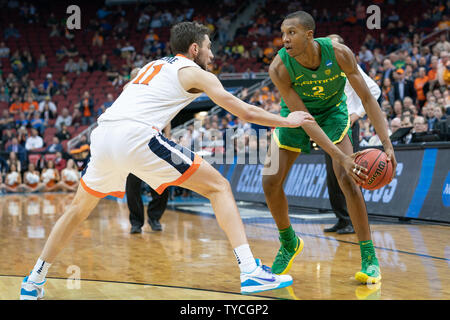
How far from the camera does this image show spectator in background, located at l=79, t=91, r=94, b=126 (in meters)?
20.0

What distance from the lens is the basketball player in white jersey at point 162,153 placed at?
3.49m

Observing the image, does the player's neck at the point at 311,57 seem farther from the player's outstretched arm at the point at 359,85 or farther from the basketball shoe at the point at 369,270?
the basketball shoe at the point at 369,270

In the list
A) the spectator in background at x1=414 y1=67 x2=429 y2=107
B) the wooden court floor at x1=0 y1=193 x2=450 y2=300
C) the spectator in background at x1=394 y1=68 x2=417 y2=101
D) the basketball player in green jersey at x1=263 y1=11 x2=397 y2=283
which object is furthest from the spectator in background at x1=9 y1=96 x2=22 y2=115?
the basketball player in green jersey at x1=263 y1=11 x2=397 y2=283

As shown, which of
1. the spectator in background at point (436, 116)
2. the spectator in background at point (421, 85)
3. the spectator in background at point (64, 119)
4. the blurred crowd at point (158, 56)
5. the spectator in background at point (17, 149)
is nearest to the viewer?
the spectator in background at point (436, 116)

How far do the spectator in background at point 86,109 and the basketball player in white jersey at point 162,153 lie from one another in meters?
16.8

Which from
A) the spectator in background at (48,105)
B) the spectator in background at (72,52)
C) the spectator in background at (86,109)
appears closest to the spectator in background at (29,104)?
the spectator in background at (48,105)

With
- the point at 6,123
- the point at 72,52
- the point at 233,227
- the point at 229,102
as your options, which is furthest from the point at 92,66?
the point at 233,227

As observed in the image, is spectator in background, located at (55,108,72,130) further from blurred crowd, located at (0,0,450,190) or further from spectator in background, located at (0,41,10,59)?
spectator in background, located at (0,41,10,59)

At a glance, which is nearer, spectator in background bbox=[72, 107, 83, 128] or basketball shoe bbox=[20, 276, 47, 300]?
basketball shoe bbox=[20, 276, 47, 300]

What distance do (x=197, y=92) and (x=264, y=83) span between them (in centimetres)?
1452
